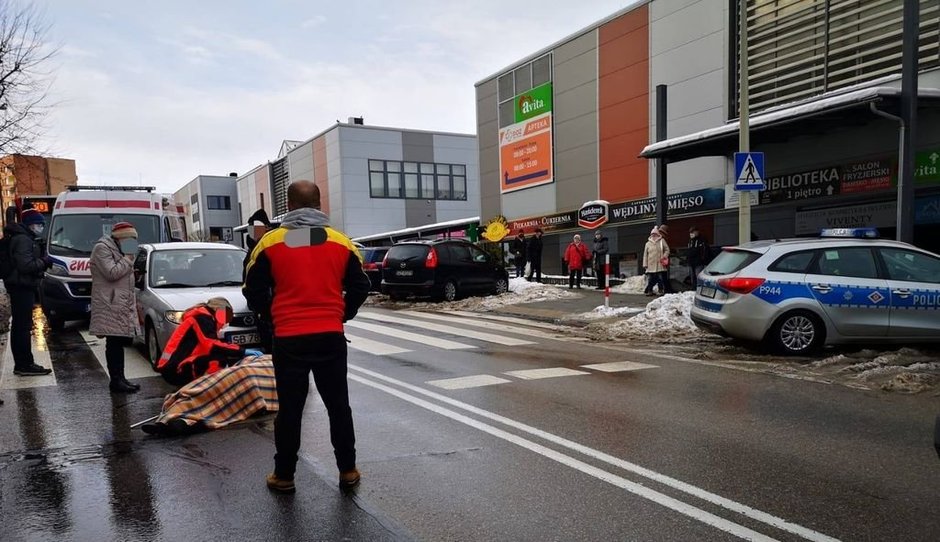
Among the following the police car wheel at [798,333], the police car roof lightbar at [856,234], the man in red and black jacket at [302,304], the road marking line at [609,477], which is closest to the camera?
the road marking line at [609,477]

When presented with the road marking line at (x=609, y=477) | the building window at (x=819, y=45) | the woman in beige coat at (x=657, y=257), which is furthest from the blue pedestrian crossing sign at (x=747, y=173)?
the road marking line at (x=609, y=477)

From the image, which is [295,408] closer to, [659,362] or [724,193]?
[659,362]

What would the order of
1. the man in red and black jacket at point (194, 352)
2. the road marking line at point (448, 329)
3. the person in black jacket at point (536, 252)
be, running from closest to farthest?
the man in red and black jacket at point (194, 352), the road marking line at point (448, 329), the person in black jacket at point (536, 252)

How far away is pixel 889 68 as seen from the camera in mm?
13750

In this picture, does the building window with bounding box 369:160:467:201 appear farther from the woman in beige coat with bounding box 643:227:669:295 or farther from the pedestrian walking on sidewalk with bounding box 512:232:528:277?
the woman in beige coat with bounding box 643:227:669:295

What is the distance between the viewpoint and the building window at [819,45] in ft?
44.8

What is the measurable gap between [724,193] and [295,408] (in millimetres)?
16965

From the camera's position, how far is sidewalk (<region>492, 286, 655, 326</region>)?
1357 cm

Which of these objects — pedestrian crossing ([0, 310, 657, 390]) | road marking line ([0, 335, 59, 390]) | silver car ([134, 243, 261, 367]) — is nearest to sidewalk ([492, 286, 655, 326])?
pedestrian crossing ([0, 310, 657, 390])

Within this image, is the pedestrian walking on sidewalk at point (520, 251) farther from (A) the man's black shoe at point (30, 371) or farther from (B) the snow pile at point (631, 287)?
(A) the man's black shoe at point (30, 371)

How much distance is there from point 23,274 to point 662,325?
942cm

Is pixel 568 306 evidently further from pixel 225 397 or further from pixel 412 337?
pixel 225 397

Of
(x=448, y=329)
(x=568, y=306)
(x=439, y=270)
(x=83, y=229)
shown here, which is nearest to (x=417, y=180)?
(x=439, y=270)

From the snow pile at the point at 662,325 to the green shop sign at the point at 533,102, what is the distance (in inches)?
583
